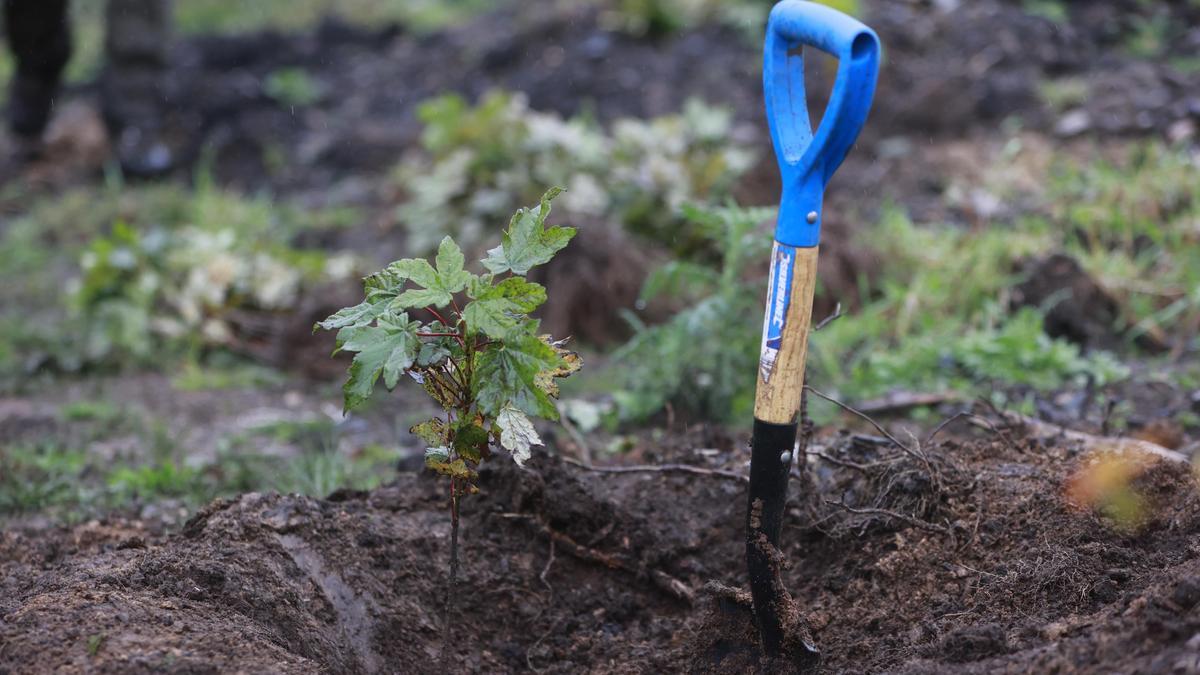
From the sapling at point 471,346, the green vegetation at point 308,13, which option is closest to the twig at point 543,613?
the sapling at point 471,346

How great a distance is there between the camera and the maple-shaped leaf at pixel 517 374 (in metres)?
1.93

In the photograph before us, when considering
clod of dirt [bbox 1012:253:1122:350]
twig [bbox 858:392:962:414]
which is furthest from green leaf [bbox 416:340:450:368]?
clod of dirt [bbox 1012:253:1122:350]

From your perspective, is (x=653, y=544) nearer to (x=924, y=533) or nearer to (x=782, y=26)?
(x=924, y=533)

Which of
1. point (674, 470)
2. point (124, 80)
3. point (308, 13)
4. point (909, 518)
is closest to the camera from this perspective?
point (909, 518)

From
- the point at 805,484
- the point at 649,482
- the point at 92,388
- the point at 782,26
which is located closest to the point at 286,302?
the point at 92,388

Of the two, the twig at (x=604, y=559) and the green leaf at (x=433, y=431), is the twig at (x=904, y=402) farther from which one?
the green leaf at (x=433, y=431)

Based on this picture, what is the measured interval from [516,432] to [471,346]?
0.18 metres

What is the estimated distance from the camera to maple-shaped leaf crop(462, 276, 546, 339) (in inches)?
75.2

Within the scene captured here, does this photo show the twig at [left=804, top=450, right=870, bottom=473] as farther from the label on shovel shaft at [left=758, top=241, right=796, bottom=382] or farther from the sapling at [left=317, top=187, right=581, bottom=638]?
the sapling at [left=317, top=187, right=581, bottom=638]

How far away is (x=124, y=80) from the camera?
25.6 ft

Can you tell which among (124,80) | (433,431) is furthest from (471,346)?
(124,80)

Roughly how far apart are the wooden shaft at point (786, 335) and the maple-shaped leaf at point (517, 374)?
393mm

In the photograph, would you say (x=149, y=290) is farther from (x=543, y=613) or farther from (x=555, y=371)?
(x=555, y=371)

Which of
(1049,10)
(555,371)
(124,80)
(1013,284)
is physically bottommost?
(1013,284)
